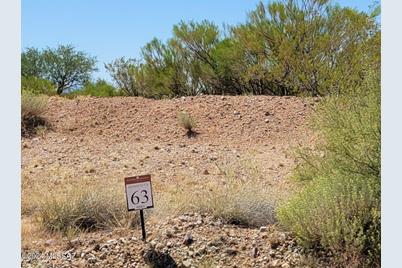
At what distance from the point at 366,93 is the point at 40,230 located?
3.79 meters

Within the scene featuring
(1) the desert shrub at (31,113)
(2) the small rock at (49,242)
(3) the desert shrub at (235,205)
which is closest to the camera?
(2) the small rock at (49,242)

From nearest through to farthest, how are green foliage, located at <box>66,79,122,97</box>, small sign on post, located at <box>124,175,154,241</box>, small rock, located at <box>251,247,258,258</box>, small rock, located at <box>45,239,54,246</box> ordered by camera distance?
small rock, located at <box>251,247,258,258</box> < small sign on post, located at <box>124,175,154,241</box> < small rock, located at <box>45,239,54,246</box> < green foliage, located at <box>66,79,122,97</box>

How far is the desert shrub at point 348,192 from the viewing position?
556cm

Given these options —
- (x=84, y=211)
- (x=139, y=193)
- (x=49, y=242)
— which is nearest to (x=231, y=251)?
(x=139, y=193)

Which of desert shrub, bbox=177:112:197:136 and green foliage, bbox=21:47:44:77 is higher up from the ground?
green foliage, bbox=21:47:44:77

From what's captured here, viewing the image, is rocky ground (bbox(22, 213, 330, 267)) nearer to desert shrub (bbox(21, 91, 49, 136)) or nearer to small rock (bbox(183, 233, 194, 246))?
small rock (bbox(183, 233, 194, 246))

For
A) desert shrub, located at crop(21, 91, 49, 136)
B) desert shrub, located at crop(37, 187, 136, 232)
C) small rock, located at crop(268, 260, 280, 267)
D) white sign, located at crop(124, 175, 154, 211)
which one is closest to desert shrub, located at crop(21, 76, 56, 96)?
desert shrub, located at crop(21, 91, 49, 136)

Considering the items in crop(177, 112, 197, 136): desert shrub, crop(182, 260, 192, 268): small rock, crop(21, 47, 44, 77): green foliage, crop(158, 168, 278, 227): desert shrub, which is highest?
crop(21, 47, 44, 77): green foliage

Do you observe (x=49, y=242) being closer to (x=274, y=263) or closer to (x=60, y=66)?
(x=274, y=263)

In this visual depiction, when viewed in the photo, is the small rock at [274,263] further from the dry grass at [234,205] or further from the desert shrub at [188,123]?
the desert shrub at [188,123]

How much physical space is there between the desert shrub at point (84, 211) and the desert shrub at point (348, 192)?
2.01 metres

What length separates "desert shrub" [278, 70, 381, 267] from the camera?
5562 millimetres

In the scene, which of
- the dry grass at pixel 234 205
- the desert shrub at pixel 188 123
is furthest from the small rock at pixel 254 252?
the desert shrub at pixel 188 123

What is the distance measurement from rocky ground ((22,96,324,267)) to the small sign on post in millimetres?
362
